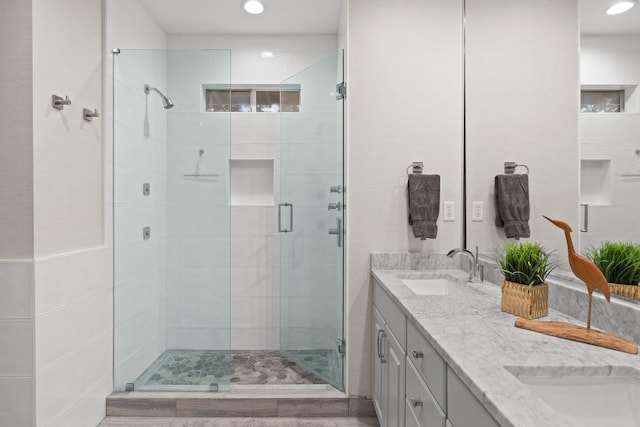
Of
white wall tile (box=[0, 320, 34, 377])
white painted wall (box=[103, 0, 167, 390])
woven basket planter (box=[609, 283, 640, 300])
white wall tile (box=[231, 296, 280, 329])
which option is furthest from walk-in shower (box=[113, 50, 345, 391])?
woven basket planter (box=[609, 283, 640, 300])

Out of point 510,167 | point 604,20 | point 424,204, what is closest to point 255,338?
point 424,204

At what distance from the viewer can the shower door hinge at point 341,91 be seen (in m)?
2.28

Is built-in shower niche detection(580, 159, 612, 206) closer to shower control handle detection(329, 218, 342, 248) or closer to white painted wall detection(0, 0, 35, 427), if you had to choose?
shower control handle detection(329, 218, 342, 248)

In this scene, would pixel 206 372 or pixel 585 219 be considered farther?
pixel 206 372

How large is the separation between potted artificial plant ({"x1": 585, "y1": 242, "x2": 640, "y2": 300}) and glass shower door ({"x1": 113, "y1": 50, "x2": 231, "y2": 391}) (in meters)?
1.94

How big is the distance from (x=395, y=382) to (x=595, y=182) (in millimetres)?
1102

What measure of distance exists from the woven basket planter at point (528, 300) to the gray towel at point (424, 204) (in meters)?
0.85

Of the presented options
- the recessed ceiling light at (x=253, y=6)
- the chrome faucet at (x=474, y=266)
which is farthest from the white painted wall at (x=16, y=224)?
the chrome faucet at (x=474, y=266)

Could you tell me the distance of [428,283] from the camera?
6.84 ft

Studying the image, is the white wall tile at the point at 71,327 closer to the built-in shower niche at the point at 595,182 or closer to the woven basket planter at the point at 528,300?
the woven basket planter at the point at 528,300

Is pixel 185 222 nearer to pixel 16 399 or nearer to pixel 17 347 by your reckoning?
pixel 17 347

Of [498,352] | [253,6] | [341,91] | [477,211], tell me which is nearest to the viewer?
[498,352]

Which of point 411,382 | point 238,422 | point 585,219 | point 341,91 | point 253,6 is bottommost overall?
point 238,422

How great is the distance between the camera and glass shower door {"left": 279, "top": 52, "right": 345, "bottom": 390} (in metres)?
2.45
